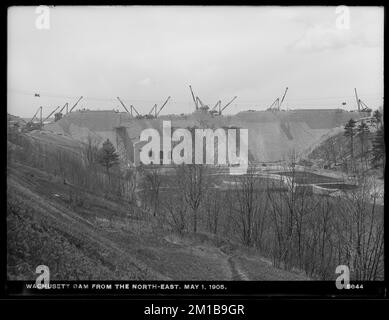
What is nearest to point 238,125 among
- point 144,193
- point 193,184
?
point 193,184

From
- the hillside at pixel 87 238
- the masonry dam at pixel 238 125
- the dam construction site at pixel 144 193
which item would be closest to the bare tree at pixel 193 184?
the dam construction site at pixel 144 193

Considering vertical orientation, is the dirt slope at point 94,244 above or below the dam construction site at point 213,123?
below

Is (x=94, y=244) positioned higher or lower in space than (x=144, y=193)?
lower

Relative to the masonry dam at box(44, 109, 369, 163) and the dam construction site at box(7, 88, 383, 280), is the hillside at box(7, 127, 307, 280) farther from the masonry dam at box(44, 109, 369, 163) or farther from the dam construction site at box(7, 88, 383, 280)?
the masonry dam at box(44, 109, 369, 163)

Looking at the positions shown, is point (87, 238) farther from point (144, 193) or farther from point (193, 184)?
point (193, 184)

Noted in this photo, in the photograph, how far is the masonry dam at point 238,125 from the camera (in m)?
5.55

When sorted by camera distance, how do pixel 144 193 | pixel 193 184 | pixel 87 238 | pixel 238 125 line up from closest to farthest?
pixel 87 238 → pixel 238 125 → pixel 193 184 → pixel 144 193

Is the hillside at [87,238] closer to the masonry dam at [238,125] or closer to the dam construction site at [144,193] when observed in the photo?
the dam construction site at [144,193]

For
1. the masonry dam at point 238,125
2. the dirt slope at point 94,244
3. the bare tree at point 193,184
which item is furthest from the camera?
the bare tree at point 193,184

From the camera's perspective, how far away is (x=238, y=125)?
18.3ft
